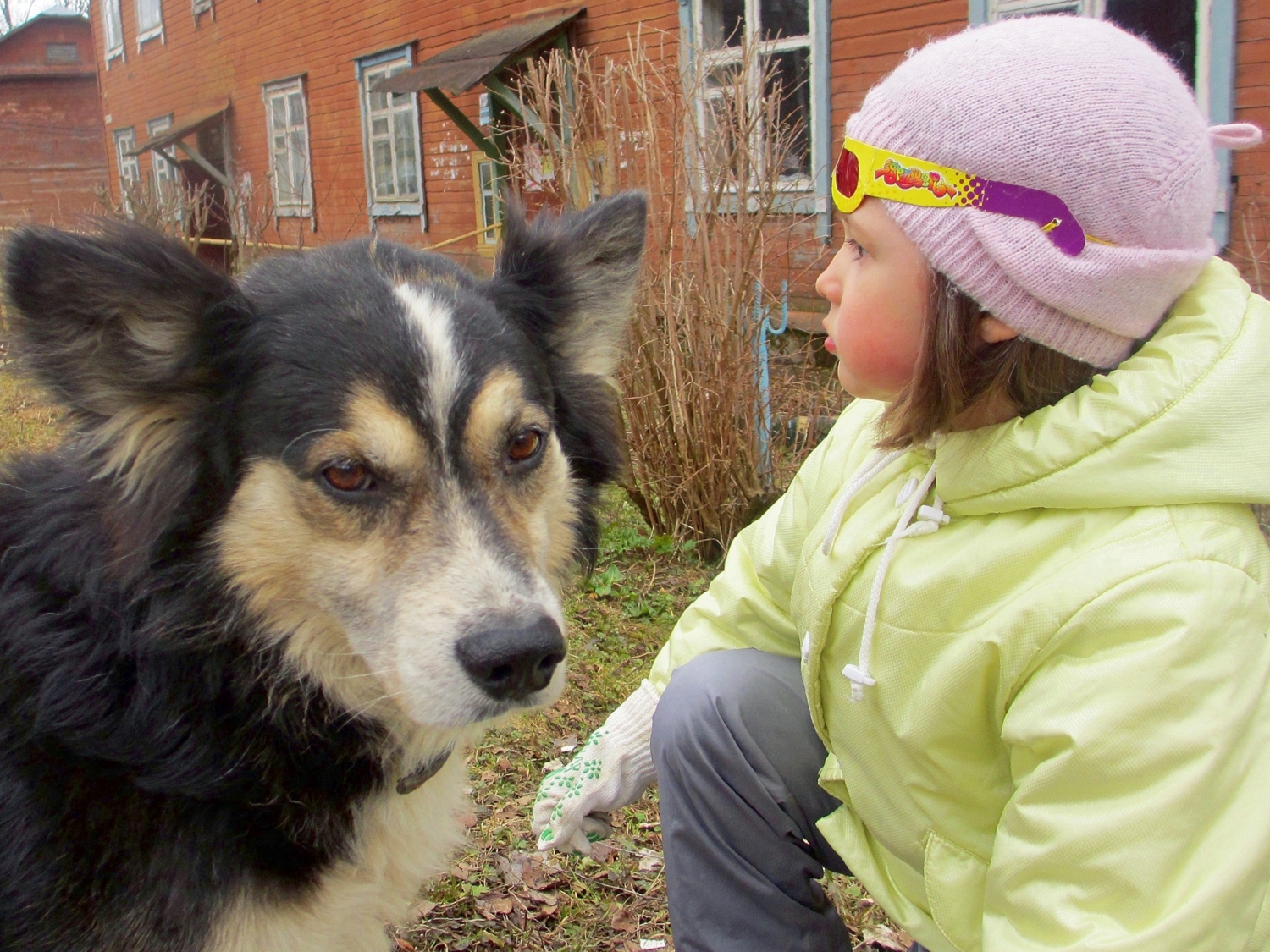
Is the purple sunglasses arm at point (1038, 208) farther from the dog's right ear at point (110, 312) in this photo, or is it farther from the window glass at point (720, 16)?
the window glass at point (720, 16)

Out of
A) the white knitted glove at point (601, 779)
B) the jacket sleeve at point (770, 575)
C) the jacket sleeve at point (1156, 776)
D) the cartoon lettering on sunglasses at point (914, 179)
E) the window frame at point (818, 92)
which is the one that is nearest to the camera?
the jacket sleeve at point (1156, 776)

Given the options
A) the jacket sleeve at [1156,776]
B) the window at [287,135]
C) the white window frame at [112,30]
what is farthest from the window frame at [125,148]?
the jacket sleeve at [1156,776]

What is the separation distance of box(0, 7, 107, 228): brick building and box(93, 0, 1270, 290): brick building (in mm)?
3640

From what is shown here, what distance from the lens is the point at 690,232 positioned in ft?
14.8

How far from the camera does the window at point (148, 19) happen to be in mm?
21344

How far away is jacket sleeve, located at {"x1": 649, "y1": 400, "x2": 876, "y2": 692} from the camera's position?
2.08m

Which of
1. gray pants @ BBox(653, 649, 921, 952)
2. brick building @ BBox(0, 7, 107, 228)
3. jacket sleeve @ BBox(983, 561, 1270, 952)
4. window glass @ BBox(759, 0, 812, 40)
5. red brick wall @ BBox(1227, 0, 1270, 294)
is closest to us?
jacket sleeve @ BBox(983, 561, 1270, 952)

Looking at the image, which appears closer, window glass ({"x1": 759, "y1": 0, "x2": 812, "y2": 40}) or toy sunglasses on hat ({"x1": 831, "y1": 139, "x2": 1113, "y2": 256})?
toy sunglasses on hat ({"x1": 831, "y1": 139, "x2": 1113, "y2": 256})

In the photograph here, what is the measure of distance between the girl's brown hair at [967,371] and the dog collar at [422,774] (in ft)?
3.87

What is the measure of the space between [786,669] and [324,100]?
15.8m

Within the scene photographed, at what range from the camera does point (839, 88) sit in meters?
7.58

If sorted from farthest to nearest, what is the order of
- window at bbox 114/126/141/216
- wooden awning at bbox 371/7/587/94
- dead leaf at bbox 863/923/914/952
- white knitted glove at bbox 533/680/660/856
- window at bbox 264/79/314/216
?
window at bbox 114/126/141/216, window at bbox 264/79/314/216, wooden awning at bbox 371/7/587/94, dead leaf at bbox 863/923/914/952, white knitted glove at bbox 533/680/660/856

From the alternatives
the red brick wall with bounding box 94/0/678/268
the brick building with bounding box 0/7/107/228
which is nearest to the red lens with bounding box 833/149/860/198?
the red brick wall with bounding box 94/0/678/268

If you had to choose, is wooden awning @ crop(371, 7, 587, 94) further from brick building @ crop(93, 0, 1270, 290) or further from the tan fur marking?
the tan fur marking
